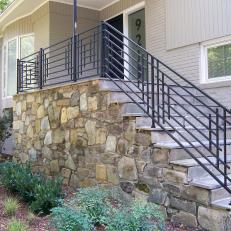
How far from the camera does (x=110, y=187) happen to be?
17.9 feet

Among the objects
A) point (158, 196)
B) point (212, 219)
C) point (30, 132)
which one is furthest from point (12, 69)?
point (212, 219)

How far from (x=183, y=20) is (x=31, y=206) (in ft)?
14.5

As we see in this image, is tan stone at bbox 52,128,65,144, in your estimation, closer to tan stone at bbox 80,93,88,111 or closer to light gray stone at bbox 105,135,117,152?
tan stone at bbox 80,93,88,111

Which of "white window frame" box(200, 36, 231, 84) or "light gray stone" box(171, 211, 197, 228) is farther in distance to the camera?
"white window frame" box(200, 36, 231, 84)

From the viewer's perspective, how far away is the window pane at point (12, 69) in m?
11.5

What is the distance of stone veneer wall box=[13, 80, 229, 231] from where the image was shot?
4.33 meters

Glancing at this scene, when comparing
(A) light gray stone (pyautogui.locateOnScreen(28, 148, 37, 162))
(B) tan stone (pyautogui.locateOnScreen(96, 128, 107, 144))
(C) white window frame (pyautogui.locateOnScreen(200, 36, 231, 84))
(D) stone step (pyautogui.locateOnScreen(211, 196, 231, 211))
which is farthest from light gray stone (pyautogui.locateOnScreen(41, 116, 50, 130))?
(D) stone step (pyautogui.locateOnScreen(211, 196, 231, 211))

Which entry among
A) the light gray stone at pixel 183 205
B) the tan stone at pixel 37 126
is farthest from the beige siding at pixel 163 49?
the light gray stone at pixel 183 205

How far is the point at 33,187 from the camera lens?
18.6 feet

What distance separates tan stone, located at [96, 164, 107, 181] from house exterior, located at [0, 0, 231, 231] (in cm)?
2

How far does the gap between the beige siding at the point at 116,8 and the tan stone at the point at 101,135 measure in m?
4.11

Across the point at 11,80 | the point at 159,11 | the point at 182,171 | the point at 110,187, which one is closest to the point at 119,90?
the point at 110,187

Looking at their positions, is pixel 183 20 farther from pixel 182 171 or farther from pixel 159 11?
pixel 182 171

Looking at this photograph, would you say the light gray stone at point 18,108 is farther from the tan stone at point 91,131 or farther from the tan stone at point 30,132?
the tan stone at point 91,131
